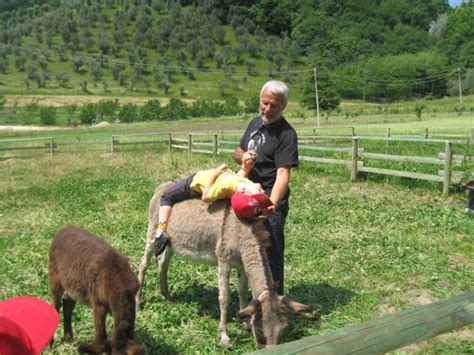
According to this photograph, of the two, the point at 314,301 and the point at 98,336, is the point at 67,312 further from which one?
the point at 314,301

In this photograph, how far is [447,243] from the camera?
7.87 m

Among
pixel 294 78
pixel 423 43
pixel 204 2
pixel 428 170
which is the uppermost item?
pixel 204 2

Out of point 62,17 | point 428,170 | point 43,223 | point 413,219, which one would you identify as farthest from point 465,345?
point 62,17

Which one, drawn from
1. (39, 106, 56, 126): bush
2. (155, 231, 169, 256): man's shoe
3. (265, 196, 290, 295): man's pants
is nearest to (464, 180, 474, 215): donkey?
(265, 196, 290, 295): man's pants

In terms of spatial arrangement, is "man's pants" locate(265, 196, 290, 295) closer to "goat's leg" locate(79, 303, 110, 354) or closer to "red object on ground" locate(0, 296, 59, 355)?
"goat's leg" locate(79, 303, 110, 354)

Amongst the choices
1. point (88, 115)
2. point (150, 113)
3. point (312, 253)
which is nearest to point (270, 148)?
point (312, 253)

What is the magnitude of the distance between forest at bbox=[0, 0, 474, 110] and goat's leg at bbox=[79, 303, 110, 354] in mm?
65252

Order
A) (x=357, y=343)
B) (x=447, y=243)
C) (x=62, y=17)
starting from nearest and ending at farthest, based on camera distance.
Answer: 1. (x=357, y=343)
2. (x=447, y=243)
3. (x=62, y=17)

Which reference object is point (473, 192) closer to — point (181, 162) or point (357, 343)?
point (357, 343)

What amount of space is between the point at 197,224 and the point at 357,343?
316cm

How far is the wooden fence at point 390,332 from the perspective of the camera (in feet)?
7.16

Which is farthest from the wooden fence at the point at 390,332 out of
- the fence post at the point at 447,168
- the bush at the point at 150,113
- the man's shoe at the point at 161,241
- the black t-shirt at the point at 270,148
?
the bush at the point at 150,113

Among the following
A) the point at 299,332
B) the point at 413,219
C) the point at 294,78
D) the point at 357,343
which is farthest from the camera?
the point at 294,78

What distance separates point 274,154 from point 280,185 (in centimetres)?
37
